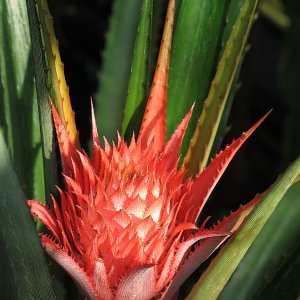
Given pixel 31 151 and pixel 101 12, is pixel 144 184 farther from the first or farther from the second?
pixel 101 12

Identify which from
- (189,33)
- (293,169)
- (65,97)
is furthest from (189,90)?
(293,169)

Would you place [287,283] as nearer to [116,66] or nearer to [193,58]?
[193,58]

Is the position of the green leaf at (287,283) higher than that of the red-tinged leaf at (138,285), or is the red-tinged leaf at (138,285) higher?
the red-tinged leaf at (138,285)

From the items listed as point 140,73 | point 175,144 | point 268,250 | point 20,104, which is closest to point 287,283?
point 268,250

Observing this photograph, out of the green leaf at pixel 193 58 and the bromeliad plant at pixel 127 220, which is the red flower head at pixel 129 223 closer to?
the bromeliad plant at pixel 127 220

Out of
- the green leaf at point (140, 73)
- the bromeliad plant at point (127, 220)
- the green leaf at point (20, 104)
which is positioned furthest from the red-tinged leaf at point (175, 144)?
the green leaf at point (20, 104)

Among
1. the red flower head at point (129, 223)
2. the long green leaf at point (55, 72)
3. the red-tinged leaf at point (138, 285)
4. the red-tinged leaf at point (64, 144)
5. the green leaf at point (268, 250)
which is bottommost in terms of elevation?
the green leaf at point (268, 250)

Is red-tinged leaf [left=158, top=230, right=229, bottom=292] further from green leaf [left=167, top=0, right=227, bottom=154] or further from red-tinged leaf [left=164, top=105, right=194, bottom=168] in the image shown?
green leaf [left=167, top=0, right=227, bottom=154]
